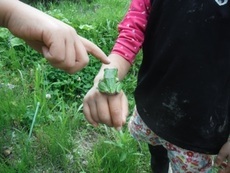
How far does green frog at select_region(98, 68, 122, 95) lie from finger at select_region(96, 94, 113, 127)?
0.10ft

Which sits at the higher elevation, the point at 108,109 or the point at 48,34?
the point at 48,34

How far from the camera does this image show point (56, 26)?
942 mm

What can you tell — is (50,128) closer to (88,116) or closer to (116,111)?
(88,116)

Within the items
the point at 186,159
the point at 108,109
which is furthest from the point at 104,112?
the point at 186,159

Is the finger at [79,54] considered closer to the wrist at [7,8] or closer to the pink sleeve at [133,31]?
the wrist at [7,8]

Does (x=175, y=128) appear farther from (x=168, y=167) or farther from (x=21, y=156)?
(x=21, y=156)

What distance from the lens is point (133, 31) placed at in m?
1.39

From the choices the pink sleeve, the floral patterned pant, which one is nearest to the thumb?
the pink sleeve

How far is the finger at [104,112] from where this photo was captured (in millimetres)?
1100

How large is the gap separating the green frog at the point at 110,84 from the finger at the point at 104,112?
0.10ft

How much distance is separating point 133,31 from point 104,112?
416 millimetres

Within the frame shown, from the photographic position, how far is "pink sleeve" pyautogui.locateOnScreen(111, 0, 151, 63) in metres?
1.38

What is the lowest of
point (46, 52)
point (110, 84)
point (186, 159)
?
point (186, 159)

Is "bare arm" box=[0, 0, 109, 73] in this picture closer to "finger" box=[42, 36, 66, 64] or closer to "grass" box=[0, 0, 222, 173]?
"finger" box=[42, 36, 66, 64]
